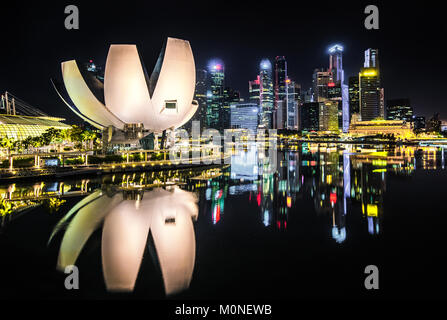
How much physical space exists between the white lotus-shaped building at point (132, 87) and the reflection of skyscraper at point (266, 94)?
397 feet

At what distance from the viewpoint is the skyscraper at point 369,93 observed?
127375 millimetres

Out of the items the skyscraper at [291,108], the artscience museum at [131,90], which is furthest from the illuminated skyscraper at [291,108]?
the artscience museum at [131,90]

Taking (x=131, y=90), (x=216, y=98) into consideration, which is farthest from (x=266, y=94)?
(x=131, y=90)

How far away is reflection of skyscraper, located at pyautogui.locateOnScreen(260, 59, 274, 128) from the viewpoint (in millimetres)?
139375

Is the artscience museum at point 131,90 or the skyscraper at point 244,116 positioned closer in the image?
the artscience museum at point 131,90

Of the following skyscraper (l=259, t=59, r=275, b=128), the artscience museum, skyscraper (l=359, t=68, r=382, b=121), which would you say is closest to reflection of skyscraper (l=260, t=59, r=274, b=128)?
skyscraper (l=259, t=59, r=275, b=128)

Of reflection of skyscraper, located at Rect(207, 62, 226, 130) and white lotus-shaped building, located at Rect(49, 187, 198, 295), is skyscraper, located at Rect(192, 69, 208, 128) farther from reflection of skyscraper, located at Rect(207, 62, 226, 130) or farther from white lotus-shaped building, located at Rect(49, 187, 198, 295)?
white lotus-shaped building, located at Rect(49, 187, 198, 295)

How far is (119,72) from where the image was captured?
653 inches

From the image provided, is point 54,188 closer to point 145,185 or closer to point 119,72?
point 145,185

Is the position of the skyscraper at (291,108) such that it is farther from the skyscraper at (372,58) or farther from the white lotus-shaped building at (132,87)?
the white lotus-shaped building at (132,87)

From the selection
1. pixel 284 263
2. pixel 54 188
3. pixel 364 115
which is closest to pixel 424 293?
pixel 284 263

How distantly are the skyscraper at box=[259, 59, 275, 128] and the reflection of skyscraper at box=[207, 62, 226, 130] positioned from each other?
85.8ft

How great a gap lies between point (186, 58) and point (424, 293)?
55.3 ft

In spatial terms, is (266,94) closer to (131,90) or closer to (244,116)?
(244,116)
